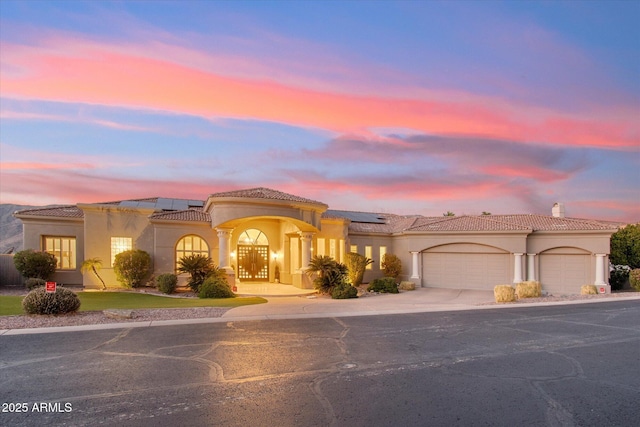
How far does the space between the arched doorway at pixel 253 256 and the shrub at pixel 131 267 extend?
6.09 m

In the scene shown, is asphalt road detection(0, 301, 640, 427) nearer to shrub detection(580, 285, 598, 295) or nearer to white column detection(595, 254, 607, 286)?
shrub detection(580, 285, 598, 295)

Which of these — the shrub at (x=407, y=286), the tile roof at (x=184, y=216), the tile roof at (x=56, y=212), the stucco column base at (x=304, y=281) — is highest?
the tile roof at (x=56, y=212)

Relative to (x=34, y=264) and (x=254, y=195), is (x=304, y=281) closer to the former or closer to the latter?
(x=254, y=195)

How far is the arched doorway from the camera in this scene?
83.9 feet

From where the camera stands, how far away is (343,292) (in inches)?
775

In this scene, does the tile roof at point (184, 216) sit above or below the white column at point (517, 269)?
above

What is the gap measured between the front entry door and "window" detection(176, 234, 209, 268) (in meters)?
2.83

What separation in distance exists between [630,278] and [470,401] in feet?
87.1

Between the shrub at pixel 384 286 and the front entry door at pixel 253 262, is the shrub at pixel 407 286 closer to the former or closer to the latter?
the shrub at pixel 384 286

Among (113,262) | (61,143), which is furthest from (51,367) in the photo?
(61,143)

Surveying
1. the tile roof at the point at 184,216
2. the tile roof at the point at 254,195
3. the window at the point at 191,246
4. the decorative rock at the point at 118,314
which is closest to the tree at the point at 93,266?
the tile roof at the point at 184,216

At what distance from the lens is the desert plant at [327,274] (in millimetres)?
20938

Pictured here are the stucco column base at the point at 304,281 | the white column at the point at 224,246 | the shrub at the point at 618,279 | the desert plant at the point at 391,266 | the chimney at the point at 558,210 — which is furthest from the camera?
the chimney at the point at 558,210

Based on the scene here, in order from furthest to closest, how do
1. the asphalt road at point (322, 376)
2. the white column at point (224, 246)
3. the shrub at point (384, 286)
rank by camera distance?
the shrub at point (384, 286), the white column at point (224, 246), the asphalt road at point (322, 376)
